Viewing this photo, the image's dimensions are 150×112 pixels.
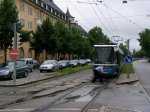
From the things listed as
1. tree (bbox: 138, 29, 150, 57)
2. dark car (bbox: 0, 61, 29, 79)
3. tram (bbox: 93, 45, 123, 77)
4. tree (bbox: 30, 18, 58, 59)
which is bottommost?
dark car (bbox: 0, 61, 29, 79)

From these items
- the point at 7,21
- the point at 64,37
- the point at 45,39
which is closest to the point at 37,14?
the point at 64,37

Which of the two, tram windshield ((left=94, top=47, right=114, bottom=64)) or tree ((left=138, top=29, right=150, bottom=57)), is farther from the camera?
tree ((left=138, top=29, right=150, bottom=57))

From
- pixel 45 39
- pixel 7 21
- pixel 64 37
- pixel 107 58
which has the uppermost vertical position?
pixel 7 21

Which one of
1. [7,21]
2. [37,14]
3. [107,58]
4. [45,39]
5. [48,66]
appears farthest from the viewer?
[37,14]

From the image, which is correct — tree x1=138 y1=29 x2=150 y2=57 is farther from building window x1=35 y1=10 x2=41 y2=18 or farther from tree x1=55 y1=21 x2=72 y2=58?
tree x1=55 y1=21 x2=72 y2=58

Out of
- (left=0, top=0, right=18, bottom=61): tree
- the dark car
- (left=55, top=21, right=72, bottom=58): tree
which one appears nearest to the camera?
the dark car

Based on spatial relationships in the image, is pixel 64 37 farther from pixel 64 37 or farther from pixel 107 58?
pixel 107 58

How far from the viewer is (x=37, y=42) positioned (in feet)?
233

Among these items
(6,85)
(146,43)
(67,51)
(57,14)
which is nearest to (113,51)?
(6,85)

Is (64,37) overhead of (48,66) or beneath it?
overhead

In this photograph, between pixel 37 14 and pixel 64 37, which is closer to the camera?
pixel 64 37

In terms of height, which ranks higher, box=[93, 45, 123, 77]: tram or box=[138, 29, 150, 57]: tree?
box=[138, 29, 150, 57]: tree

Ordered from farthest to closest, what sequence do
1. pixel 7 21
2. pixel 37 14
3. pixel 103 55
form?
pixel 37 14 < pixel 7 21 < pixel 103 55

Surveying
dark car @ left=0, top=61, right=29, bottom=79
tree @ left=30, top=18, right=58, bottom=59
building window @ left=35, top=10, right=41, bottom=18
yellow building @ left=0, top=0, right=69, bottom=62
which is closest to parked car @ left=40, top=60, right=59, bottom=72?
dark car @ left=0, top=61, right=29, bottom=79
